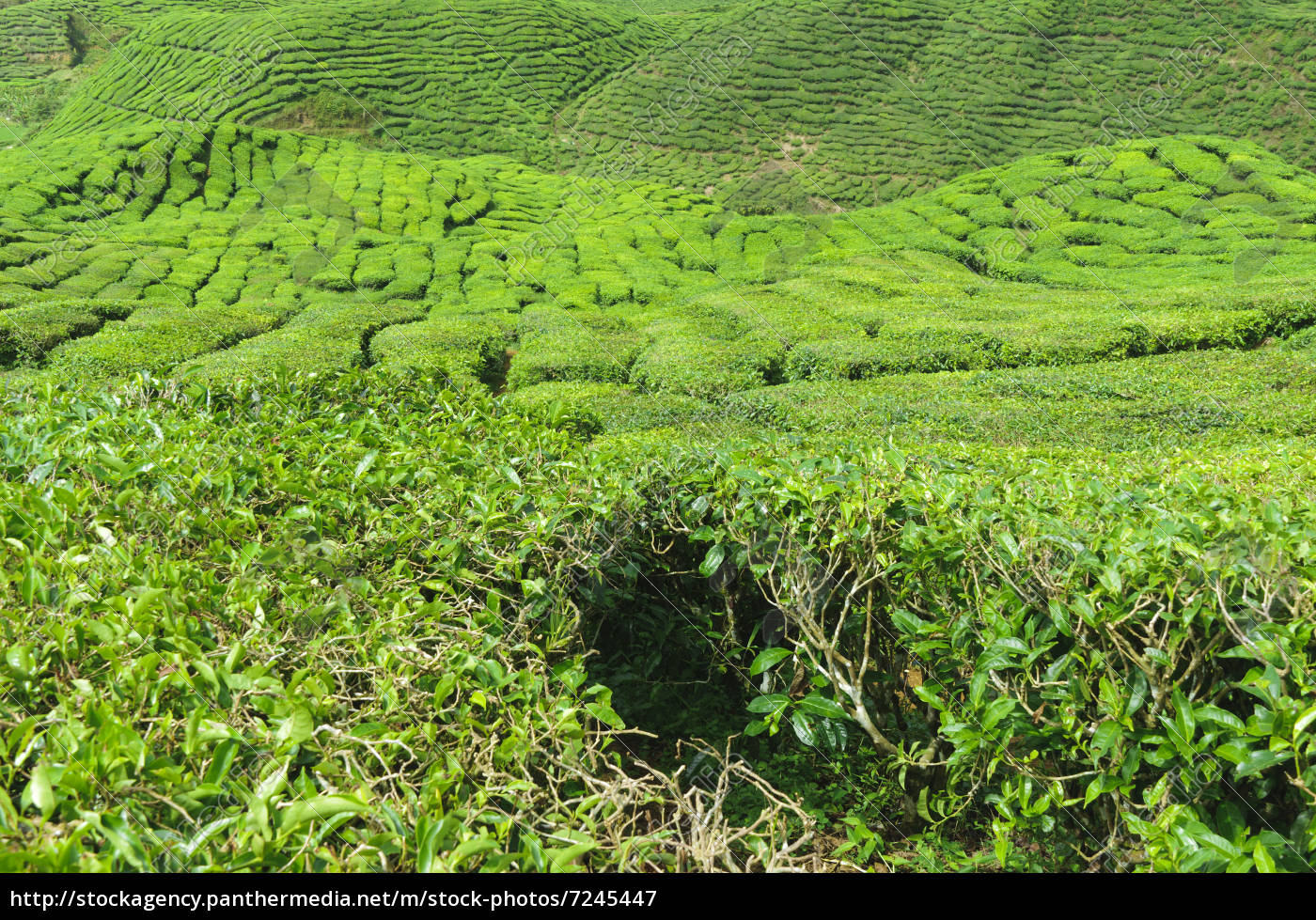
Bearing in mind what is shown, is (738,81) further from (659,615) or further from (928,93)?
(659,615)

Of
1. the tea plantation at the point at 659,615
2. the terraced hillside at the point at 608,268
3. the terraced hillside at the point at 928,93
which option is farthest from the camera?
the terraced hillside at the point at 928,93

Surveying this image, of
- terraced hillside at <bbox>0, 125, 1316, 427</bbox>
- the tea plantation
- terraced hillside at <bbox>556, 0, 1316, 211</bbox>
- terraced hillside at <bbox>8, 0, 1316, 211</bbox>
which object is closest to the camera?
the tea plantation

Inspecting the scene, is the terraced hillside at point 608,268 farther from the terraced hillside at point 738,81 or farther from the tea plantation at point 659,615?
the terraced hillside at point 738,81

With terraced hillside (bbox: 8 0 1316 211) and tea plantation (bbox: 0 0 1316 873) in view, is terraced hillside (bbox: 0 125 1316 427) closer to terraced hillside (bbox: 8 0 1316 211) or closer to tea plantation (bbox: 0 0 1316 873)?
tea plantation (bbox: 0 0 1316 873)

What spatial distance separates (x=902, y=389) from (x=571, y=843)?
1301 cm

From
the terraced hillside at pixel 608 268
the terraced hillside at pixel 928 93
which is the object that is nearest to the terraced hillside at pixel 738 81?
the terraced hillside at pixel 928 93

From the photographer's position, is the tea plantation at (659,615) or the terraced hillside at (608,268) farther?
the terraced hillside at (608,268)

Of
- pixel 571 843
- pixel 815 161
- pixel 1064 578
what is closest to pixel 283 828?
pixel 571 843

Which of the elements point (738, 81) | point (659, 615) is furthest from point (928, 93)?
point (659, 615)

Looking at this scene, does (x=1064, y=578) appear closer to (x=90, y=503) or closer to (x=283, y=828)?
(x=283, y=828)

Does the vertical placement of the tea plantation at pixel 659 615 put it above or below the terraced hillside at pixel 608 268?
above

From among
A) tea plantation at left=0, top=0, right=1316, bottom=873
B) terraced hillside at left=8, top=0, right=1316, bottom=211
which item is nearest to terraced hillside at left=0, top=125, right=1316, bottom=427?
tea plantation at left=0, top=0, right=1316, bottom=873

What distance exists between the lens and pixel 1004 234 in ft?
107
